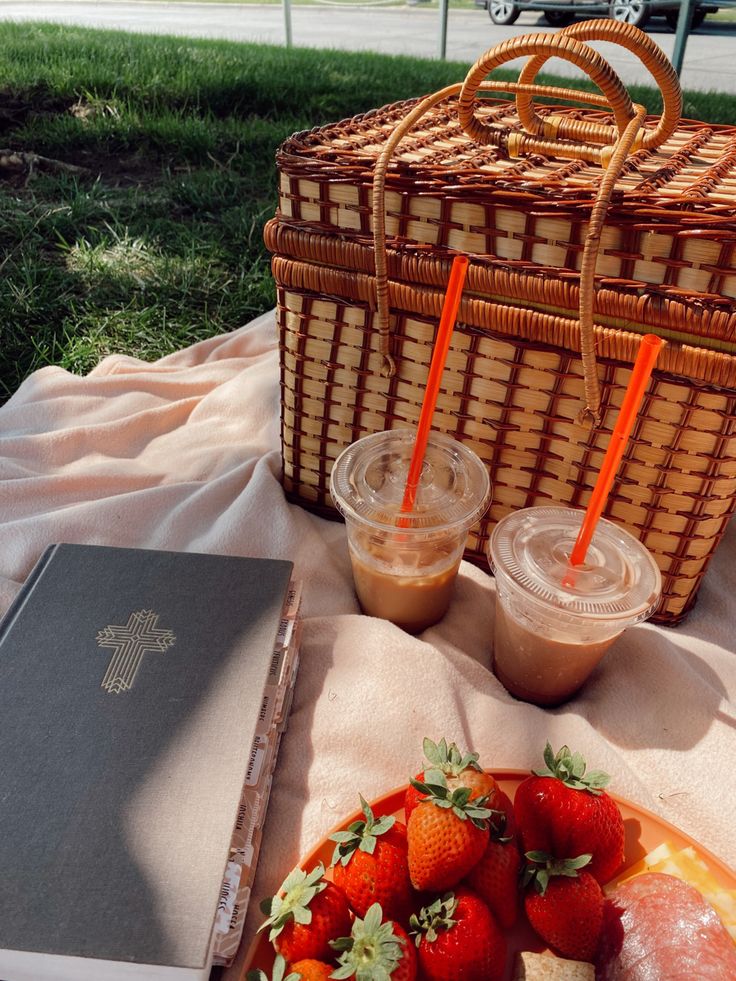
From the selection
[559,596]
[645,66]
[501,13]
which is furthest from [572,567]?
[501,13]

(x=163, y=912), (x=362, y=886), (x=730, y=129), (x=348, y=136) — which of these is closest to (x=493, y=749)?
(x=362, y=886)

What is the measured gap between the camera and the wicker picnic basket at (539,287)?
78 cm

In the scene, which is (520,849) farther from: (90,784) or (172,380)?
(172,380)

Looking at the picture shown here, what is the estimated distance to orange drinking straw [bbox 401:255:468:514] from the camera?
31.6 inches

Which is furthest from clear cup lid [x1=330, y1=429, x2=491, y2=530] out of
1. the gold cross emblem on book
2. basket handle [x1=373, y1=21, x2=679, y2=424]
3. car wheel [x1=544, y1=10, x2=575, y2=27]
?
car wheel [x1=544, y1=10, x2=575, y2=27]

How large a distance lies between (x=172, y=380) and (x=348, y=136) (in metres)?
A: 0.68

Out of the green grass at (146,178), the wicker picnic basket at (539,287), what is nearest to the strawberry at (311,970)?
the wicker picnic basket at (539,287)

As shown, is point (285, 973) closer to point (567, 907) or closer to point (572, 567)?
point (567, 907)

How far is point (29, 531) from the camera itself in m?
1.09

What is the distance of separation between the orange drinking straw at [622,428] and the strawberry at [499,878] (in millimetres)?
299

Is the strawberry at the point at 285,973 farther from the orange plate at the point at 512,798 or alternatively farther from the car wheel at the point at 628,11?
the car wheel at the point at 628,11

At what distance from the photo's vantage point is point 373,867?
63 centimetres

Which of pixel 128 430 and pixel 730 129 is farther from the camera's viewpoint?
pixel 128 430

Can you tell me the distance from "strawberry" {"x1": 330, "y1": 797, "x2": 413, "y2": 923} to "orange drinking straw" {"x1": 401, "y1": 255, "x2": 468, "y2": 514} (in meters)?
0.34
